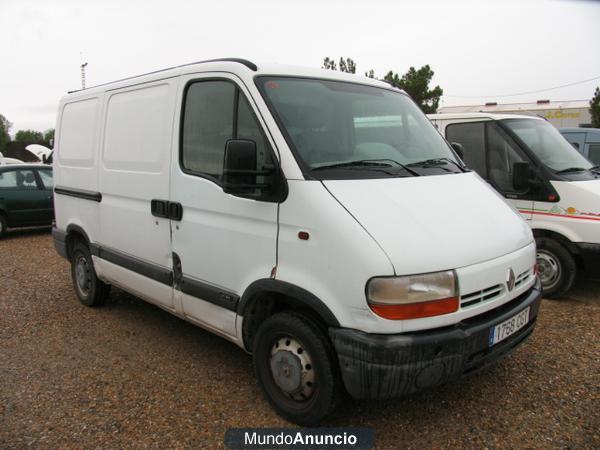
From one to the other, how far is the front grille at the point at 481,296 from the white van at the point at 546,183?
2.76 m

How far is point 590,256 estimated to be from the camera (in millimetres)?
5023

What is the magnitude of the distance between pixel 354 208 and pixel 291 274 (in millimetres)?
548

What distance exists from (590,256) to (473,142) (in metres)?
1.89

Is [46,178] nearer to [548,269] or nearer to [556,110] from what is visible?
[548,269]

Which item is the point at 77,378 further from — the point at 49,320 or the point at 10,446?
the point at 49,320

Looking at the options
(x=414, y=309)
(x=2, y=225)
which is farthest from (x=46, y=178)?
(x=414, y=309)

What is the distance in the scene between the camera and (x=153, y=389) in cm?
362

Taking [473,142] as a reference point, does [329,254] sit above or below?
below

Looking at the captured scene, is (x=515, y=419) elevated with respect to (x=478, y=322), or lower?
lower

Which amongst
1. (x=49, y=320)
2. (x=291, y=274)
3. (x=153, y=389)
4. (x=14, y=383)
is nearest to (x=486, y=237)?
(x=291, y=274)

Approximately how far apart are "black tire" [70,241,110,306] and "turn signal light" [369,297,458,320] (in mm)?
3684

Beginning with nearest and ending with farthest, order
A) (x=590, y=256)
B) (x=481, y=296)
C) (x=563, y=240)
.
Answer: (x=481, y=296) < (x=590, y=256) < (x=563, y=240)

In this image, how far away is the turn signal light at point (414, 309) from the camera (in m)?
2.55

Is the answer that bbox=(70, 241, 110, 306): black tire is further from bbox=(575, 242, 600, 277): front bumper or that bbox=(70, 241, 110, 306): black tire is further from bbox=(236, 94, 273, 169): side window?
bbox=(575, 242, 600, 277): front bumper
